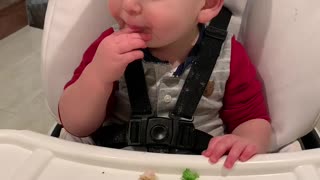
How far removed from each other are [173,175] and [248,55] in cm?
33

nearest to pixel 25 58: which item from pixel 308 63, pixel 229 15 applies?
pixel 229 15

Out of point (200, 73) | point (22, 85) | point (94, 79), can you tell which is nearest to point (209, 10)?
point (200, 73)

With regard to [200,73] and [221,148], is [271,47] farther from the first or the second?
[221,148]

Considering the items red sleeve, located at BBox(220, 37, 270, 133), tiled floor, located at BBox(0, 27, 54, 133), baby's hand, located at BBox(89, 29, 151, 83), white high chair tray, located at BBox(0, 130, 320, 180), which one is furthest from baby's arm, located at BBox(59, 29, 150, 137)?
tiled floor, located at BBox(0, 27, 54, 133)

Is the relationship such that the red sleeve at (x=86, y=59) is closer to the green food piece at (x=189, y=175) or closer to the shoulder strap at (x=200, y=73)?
the shoulder strap at (x=200, y=73)

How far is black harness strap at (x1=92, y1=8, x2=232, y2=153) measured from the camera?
2.77 feet

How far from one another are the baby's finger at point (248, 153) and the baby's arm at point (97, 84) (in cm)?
20

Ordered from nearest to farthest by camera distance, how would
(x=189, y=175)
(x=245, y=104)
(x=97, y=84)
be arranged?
(x=189, y=175), (x=97, y=84), (x=245, y=104)

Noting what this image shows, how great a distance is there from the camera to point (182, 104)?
854 millimetres

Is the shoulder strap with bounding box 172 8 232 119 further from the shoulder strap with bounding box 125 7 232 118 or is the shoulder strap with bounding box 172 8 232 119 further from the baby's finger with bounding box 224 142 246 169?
the baby's finger with bounding box 224 142 246 169

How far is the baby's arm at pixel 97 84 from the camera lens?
761 mm

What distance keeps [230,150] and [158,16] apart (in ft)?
0.69

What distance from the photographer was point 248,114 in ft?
2.99

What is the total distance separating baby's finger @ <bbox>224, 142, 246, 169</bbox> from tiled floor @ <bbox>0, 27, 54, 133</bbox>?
3.35ft
